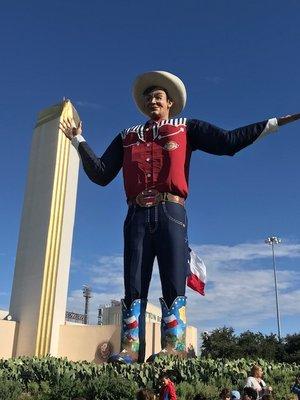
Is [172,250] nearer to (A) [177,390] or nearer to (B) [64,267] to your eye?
(A) [177,390]

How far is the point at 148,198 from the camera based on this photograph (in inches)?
296

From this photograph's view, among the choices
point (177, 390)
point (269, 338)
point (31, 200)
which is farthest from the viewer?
point (269, 338)

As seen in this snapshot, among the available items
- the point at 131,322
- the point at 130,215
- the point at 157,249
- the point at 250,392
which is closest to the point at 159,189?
the point at 130,215

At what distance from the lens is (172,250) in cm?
728

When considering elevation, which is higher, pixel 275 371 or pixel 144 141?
pixel 144 141

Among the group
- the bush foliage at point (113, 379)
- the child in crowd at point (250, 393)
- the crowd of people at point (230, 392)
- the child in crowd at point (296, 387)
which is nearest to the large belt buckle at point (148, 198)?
the bush foliage at point (113, 379)

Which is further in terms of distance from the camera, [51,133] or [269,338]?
[269,338]

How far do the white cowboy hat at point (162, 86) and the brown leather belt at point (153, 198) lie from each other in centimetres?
160

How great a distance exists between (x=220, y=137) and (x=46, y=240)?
1495 centimetres

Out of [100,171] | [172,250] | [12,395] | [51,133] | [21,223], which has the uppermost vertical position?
[51,133]

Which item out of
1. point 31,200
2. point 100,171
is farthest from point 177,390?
point 31,200

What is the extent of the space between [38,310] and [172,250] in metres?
14.8

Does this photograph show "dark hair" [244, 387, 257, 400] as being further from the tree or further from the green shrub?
the tree

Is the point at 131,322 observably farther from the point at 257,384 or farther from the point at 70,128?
the point at 70,128
